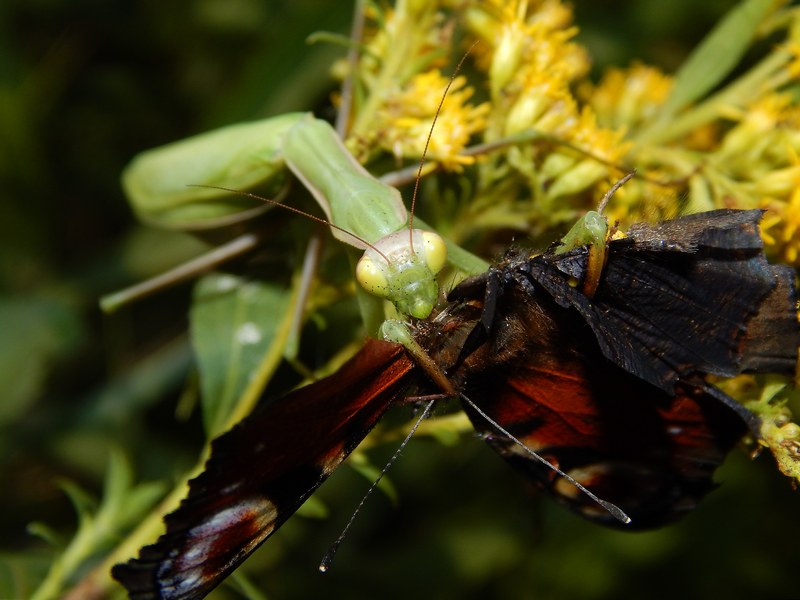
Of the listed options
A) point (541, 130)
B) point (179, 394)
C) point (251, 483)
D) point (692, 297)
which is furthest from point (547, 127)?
point (179, 394)

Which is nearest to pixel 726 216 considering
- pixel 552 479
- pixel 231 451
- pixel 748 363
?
pixel 748 363

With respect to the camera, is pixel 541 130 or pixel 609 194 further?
pixel 541 130

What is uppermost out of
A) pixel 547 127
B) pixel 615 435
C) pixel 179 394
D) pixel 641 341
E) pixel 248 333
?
pixel 179 394

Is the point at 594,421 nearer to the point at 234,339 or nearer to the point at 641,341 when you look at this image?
the point at 641,341

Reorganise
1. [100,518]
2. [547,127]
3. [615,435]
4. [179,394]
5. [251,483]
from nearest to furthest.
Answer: [251,483]
[615,435]
[100,518]
[547,127]
[179,394]

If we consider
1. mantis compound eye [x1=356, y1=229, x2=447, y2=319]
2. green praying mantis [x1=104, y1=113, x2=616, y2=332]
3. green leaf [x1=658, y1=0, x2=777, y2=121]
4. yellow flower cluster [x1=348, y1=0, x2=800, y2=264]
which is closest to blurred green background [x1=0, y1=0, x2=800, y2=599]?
green praying mantis [x1=104, y1=113, x2=616, y2=332]

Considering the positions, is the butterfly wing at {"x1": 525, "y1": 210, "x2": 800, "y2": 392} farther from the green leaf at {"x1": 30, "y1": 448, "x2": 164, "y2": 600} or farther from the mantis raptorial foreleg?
the green leaf at {"x1": 30, "y1": 448, "x2": 164, "y2": 600}
